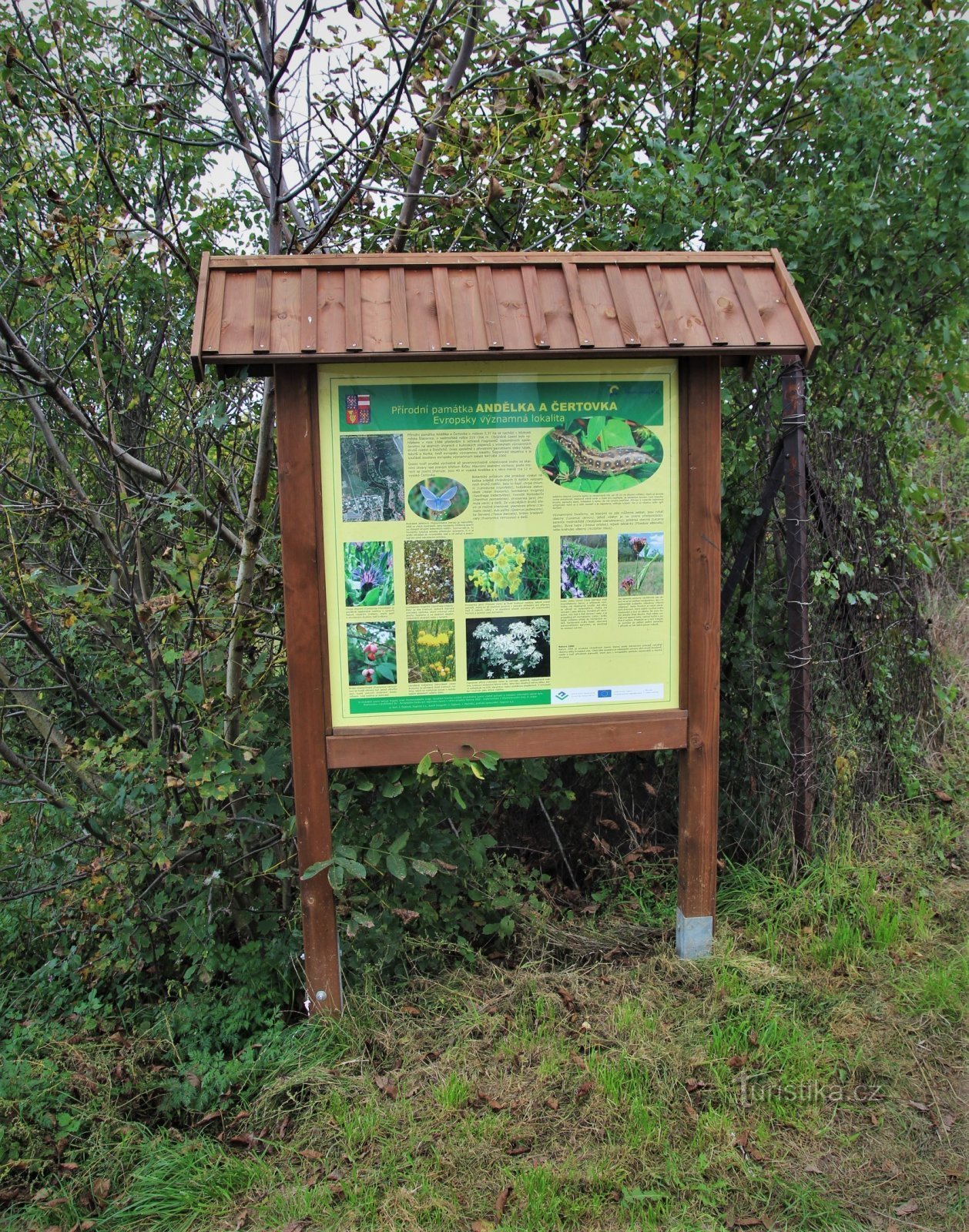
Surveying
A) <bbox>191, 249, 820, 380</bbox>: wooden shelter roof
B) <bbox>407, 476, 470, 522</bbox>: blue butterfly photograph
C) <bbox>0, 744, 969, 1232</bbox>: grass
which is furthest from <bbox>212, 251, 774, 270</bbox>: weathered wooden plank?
<bbox>0, 744, 969, 1232</bbox>: grass

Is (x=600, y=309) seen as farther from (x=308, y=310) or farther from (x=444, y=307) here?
(x=308, y=310)

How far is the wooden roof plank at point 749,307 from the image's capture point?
297 cm

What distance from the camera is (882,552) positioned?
451 centimetres

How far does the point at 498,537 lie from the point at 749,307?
115 centimetres

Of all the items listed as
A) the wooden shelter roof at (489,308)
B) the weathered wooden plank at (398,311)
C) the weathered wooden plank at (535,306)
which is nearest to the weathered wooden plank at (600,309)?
the wooden shelter roof at (489,308)

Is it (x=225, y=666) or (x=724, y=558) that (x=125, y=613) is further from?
(x=724, y=558)

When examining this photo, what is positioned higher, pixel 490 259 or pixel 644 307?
pixel 490 259

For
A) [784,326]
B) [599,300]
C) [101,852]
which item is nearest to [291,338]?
[599,300]

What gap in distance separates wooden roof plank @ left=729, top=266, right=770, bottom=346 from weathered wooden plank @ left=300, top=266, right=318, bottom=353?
4.69ft

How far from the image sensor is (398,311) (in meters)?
2.86

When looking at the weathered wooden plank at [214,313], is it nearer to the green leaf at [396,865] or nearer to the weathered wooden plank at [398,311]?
the weathered wooden plank at [398,311]

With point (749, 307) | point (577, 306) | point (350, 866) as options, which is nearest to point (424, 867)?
point (350, 866)

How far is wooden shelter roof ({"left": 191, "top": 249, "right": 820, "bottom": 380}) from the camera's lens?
9.12 ft

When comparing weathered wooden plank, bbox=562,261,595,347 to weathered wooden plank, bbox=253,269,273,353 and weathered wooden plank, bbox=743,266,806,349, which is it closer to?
weathered wooden plank, bbox=743,266,806,349
